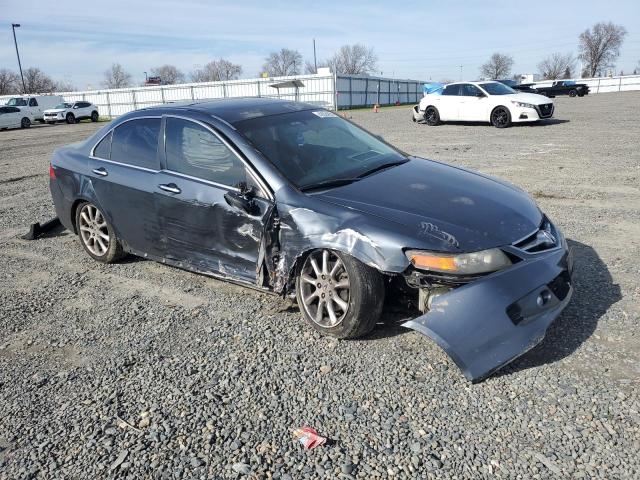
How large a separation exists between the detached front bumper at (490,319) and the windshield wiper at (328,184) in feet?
3.86

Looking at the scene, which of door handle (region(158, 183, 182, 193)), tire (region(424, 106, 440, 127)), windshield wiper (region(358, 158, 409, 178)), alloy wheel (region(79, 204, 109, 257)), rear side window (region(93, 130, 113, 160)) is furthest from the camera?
tire (region(424, 106, 440, 127))

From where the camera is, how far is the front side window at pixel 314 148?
3.87 metres

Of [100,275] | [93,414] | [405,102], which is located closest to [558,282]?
[93,414]

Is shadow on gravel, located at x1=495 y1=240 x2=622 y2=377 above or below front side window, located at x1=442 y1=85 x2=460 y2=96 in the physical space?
below

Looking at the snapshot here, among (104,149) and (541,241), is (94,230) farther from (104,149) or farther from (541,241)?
(541,241)

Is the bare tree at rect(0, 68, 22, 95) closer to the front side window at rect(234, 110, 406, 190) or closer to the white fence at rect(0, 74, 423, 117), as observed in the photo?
the white fence at rect(0, 74, 423, 117)

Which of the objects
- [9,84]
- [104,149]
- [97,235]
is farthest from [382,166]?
[9,84]

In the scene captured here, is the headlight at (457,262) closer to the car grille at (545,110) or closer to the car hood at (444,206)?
the car hood at (444,206)

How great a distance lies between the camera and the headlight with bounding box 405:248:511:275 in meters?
3.06

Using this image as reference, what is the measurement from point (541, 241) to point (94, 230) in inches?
163

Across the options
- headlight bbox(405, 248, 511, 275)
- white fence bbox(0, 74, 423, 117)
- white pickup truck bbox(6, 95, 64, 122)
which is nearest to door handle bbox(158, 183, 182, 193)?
headlight bbox(405, 248, 511, 275)

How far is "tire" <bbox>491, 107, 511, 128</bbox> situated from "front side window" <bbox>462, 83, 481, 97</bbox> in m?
1.04

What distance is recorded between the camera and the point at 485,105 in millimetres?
17297

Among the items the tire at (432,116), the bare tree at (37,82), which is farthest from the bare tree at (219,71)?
the tire at (432,116)
